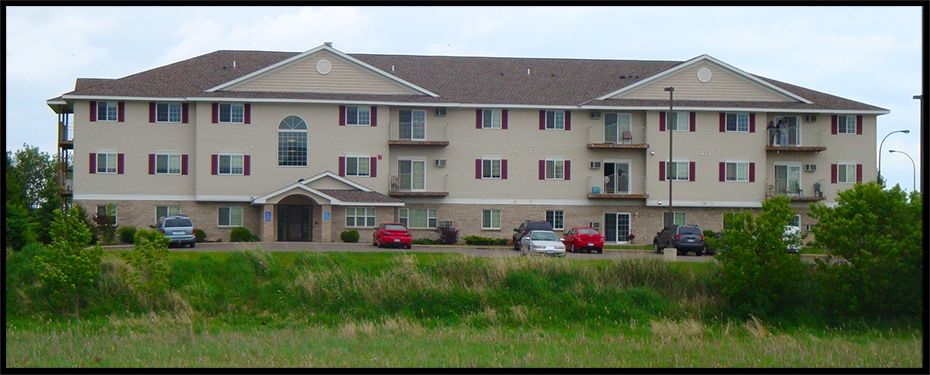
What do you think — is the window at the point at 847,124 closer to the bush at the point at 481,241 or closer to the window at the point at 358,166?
the bush at the point at 481,241

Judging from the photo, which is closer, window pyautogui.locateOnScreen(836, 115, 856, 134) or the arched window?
the arched window

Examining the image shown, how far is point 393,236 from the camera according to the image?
5222 cm

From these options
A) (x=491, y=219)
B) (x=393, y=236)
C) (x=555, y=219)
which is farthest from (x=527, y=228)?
(x=393, y=236)

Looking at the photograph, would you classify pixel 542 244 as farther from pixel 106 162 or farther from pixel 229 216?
pixel 106 162

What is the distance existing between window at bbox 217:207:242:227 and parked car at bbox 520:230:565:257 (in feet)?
56.2

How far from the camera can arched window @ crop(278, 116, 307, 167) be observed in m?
59.7

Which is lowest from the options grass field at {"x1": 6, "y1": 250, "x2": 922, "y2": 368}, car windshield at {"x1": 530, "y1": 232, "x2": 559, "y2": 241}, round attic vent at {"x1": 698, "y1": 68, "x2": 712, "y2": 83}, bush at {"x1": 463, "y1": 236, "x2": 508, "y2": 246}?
grass field at {"x1": 6, "y1": 250, "x2": 922, "y2": 368}

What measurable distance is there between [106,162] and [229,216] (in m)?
7.00

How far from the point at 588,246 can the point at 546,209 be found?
9738mm

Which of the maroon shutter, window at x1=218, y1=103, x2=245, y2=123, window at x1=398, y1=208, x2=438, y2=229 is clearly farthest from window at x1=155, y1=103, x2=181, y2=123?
Answer: window at x1=398, y1=208, x2=438, y2=229

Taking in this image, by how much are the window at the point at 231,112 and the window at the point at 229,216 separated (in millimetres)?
4658

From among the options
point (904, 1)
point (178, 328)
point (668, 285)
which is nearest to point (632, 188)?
point (668, 285)

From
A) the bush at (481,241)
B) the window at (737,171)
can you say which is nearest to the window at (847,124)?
the window at (737,171)

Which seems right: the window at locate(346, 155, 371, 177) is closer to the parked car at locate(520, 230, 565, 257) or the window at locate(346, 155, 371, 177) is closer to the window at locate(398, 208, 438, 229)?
the window at locate(398, 208, 438, 229)
